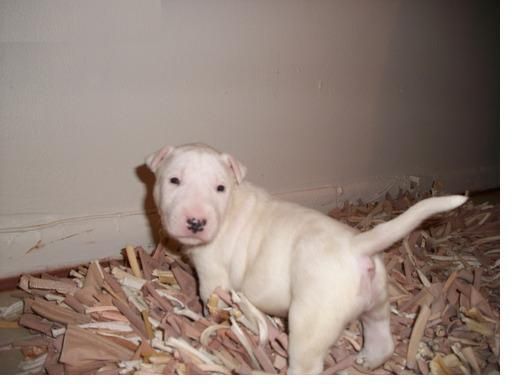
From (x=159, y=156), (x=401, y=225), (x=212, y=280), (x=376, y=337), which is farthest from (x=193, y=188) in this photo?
(x=376, y=337)

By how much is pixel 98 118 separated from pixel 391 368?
2.50 m

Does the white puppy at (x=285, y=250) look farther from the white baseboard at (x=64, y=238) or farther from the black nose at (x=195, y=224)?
the white baseboard at (x=64, y=238)

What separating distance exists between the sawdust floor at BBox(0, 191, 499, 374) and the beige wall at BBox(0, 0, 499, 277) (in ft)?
2.11

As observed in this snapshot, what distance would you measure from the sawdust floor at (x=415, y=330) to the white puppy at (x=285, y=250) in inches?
6.5

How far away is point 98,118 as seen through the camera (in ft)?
9.76

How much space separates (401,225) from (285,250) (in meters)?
0.58

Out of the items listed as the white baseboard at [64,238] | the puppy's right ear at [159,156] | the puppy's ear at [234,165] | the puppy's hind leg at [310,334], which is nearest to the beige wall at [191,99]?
the white baseboard at [64,238]

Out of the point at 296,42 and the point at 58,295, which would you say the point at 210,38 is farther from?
the point at 58,295

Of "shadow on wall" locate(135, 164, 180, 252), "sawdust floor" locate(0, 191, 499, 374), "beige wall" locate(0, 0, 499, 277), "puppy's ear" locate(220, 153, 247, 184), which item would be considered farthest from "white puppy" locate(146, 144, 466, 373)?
"beige wall" locate(0, 0, 499, 277)

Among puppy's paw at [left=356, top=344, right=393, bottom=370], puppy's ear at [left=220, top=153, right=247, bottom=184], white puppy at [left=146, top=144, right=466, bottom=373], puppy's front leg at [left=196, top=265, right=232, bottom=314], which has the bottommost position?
puppy's paw at [left=356, top=344, right=393, bottom=370]

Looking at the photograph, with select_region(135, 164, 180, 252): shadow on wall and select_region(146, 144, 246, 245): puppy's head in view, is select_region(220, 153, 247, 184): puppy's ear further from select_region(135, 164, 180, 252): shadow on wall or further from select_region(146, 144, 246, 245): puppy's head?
select_region(135, 164, 180, 252): shadow on wall

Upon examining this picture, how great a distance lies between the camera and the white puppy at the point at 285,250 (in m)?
1.76

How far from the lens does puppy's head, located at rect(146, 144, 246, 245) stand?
205cm

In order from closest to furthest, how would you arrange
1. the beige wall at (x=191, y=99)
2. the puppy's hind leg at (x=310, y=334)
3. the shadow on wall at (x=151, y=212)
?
the puppy's hind leg at (x=310, y=334), the beige wall at (x=191, y=99), the shadow on wall at (x=151, y=212)
